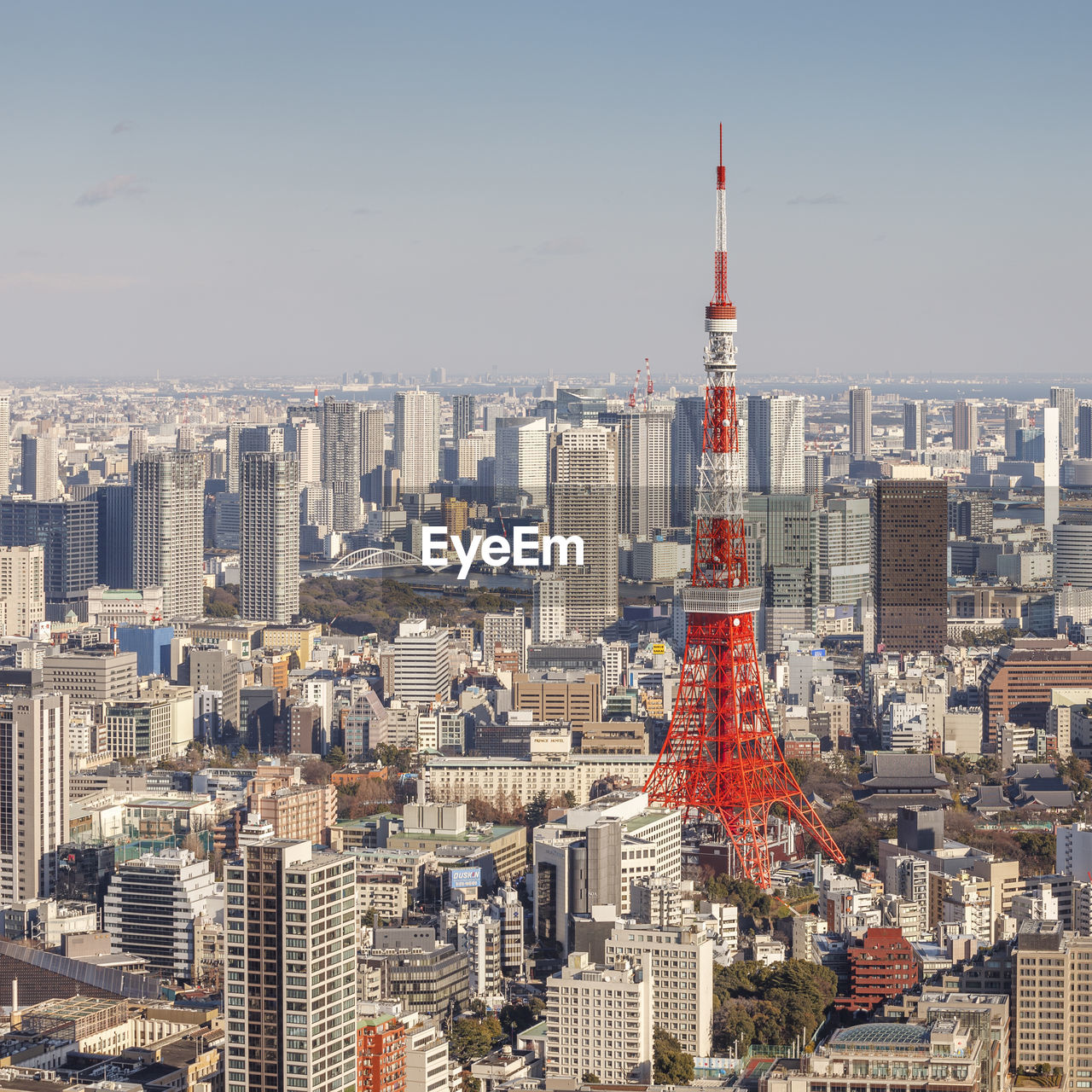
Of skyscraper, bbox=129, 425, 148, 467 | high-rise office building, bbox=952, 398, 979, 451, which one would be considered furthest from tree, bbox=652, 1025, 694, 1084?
high-rise office building, bbox=952, 398, 979, 451

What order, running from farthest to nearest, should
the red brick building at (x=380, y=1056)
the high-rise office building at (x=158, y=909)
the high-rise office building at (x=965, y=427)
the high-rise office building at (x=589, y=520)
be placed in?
the high-rise office building at (x=965, y=427)
the high-rise office building at (x=589, y=520)
the high-rise office building at (x=158, y=909)
the red brick building at (x=380, y=1056)

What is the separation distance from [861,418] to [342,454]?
10.8 meters

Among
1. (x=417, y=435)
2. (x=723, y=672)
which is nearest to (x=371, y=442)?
(x=417, y=435)

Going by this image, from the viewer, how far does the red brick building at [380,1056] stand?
9.29m

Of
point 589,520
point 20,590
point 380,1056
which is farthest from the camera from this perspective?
point 589,520

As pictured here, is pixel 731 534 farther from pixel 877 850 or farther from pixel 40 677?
pixel 40 677

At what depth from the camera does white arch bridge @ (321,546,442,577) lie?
30.0 metres

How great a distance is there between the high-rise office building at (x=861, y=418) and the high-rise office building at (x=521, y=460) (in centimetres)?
738

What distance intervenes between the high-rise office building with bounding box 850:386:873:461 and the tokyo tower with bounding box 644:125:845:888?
28.4 metres

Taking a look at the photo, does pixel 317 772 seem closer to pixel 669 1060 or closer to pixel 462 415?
pixel 669 1060

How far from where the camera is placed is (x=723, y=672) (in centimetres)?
1561

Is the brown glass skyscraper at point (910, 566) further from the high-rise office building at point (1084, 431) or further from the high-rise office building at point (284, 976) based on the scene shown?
the high-rise office building at point (284, 976)

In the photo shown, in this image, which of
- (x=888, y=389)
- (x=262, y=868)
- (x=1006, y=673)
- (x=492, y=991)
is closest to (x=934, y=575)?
(x=1006, y=673)

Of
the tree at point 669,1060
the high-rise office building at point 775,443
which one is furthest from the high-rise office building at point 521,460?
the tree at point 669,1060
